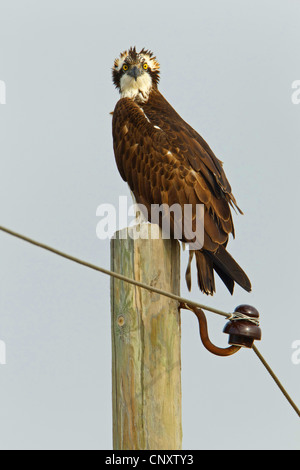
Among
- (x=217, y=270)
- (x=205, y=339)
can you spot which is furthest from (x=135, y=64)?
(x=205, y=339)

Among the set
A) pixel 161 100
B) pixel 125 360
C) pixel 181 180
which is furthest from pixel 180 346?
pixel 161 100

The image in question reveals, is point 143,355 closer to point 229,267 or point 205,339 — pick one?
point 205,339

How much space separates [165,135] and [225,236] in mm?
1078

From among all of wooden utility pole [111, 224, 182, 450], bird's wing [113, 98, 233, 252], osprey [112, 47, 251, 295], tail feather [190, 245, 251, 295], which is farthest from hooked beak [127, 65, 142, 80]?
wooden utility pole [111, 224, 182, 450]

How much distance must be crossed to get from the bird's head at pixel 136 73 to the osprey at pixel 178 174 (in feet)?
1.00

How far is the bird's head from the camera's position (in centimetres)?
725

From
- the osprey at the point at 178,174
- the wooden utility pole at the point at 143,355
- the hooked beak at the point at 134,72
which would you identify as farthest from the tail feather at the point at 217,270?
the hooked beak at the point at 134,72

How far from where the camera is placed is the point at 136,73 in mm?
7258

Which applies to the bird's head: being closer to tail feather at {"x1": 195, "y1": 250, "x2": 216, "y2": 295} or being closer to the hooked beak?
the hooked beak

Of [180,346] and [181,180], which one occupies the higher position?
[181,180]

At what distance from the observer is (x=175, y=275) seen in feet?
15.7

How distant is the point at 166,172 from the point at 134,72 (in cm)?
156
